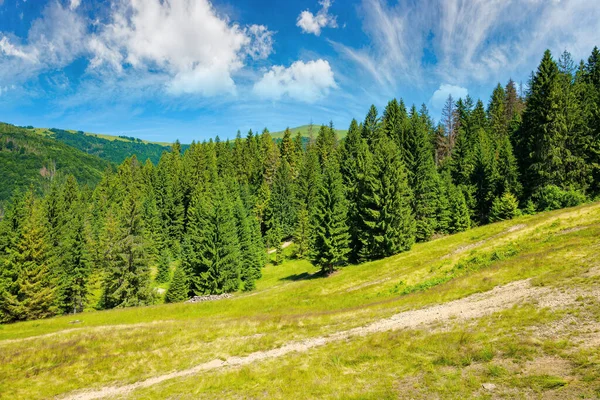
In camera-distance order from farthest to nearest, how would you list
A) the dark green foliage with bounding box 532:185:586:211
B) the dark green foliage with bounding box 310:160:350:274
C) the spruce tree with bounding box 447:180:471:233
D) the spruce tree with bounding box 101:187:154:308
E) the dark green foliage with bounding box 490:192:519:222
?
the spruce tree with bounding box 447:180:471:233
the dark green foliage with bounding box 490:192:519:222
the spruce tree with bounding box 101:187:154:308
the dark green foliage with bounding box 310:160:350:274
the dark green foliage with bounding box 532:185:586:211

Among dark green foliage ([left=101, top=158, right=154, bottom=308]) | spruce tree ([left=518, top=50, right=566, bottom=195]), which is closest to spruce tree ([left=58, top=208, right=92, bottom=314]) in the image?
dark green foliage ([left=101, top=158, right=154, bottom=308])

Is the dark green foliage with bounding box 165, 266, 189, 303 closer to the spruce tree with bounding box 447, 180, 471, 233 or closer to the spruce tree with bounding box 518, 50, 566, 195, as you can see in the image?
the spruce tree with bounding box 447, 180, 471, 233

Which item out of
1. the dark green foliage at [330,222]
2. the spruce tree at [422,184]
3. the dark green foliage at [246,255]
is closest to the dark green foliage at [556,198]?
the spruce tree at [422,184]

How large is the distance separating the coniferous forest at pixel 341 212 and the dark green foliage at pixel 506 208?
0.59 ft

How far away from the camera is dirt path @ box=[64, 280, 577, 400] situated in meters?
14.4

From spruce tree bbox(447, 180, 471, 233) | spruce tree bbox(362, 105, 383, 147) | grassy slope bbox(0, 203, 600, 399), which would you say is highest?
spruce tree bbox(362, 105, 383, 147)

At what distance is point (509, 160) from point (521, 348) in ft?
205

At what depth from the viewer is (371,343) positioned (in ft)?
48.4

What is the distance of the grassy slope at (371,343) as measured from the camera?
403 inches

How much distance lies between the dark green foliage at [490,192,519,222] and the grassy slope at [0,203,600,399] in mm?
23721

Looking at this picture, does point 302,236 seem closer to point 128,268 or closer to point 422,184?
point 422,184

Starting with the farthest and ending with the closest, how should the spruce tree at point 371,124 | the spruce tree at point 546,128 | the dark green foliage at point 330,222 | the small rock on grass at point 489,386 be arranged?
1. the spruce tree at point 371,124
2. the spruce tree at point 546,128
3. the dark green foliage at point 330,222
4. the small rock on grass at point 489,386

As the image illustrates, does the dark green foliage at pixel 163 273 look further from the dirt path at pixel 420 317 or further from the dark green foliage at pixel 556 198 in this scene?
the dark green foliage at pixel 556 198

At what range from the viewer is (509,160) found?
62.2 meters
